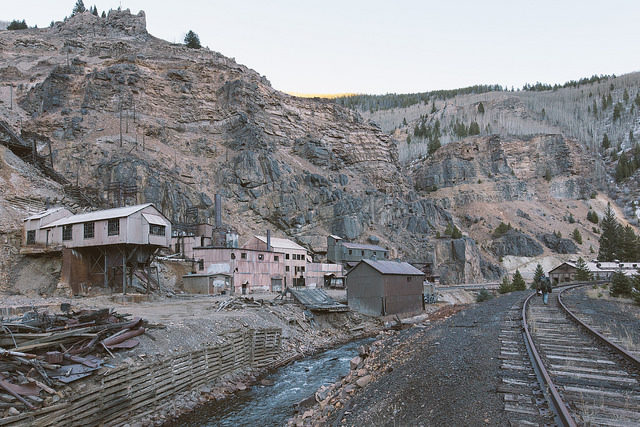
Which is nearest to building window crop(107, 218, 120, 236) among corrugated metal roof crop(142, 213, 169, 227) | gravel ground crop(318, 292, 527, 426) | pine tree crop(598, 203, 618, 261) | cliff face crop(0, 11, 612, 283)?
corrugated metal roof crop(142, 213, 169, 227)

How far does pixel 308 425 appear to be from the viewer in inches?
403

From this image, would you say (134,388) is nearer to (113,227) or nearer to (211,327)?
(211,327)

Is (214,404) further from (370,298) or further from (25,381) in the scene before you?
(370,298)

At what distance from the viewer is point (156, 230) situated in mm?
33094

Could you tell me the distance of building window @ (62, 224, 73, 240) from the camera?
3284 cm

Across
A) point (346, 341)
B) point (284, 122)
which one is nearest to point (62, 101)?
point (284, 122)

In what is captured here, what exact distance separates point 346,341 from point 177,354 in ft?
51.3

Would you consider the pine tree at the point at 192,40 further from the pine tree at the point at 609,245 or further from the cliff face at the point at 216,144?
the pine tree at the point at 609,245

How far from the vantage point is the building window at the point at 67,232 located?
32844mm

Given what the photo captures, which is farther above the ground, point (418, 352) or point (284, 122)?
point (284, 122)

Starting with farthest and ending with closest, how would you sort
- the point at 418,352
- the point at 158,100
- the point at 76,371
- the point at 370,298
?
the point at 158,100
the point at 370,298
the point at 418,352
the point at 76,371

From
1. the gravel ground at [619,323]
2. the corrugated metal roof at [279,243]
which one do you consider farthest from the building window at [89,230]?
the gravel ground at [619,323]

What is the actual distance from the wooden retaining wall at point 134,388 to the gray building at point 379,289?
18.3 meters

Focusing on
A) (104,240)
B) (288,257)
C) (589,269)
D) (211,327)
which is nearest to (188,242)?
(288,257)
